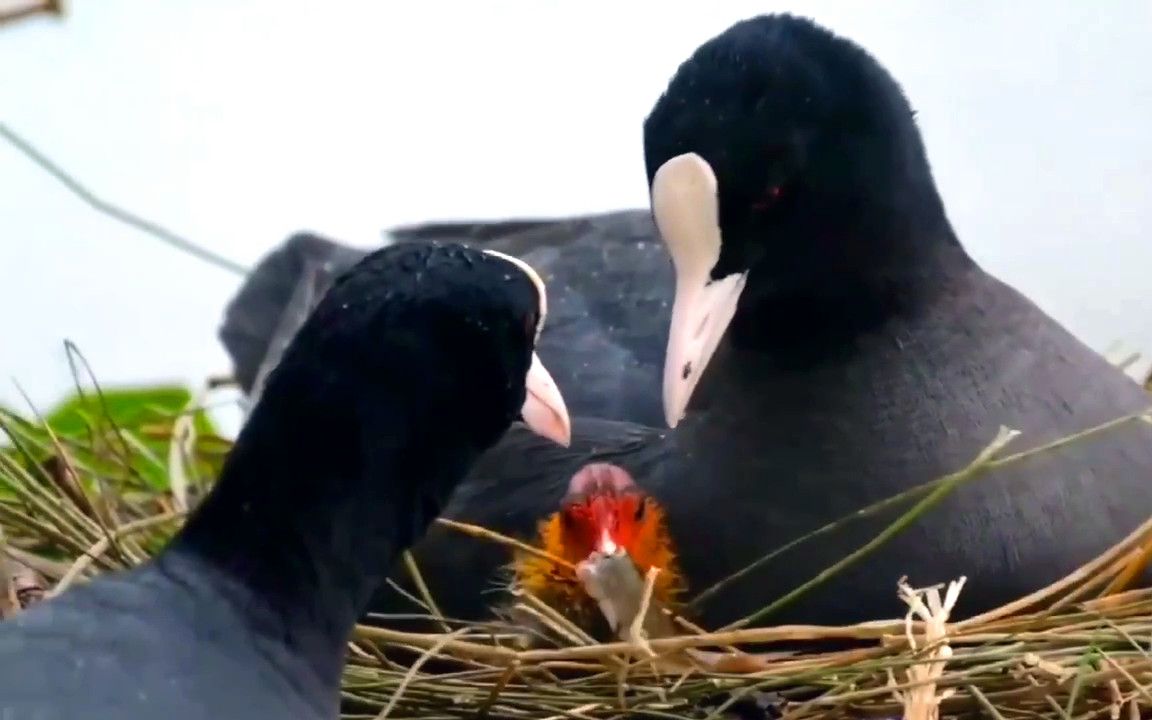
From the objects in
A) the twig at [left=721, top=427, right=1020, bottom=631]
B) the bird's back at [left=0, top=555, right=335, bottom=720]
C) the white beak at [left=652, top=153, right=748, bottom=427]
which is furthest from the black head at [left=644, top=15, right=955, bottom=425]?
the bird's back at [left=0, top=555, right=335, bottom=720]

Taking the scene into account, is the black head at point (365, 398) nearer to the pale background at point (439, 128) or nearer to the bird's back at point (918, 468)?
the bird's back at point (918, 468)

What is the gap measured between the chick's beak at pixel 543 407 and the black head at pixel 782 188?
0.07 meters

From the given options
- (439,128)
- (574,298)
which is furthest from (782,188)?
(439,128)

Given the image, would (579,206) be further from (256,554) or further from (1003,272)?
(256,554)

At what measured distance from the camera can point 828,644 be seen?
2.73 ft

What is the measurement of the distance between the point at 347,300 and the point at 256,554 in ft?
0.35

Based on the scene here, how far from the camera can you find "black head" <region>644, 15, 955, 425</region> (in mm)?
838

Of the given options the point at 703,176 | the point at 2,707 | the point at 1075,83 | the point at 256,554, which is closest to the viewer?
the point at 2,707

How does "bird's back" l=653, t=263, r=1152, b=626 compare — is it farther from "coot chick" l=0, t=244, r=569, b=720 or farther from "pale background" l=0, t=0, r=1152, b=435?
"pale background" l=0, t=0, r=1152, b=435

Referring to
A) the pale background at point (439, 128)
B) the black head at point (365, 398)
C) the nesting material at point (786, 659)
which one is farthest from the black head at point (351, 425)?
the pale background at point (439, 128)

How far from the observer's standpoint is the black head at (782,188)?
33.0 inches

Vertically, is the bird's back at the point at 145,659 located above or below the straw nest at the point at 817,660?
above

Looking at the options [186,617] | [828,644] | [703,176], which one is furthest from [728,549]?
[186,617]

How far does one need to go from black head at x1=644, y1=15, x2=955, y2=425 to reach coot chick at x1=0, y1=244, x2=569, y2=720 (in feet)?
0.46
